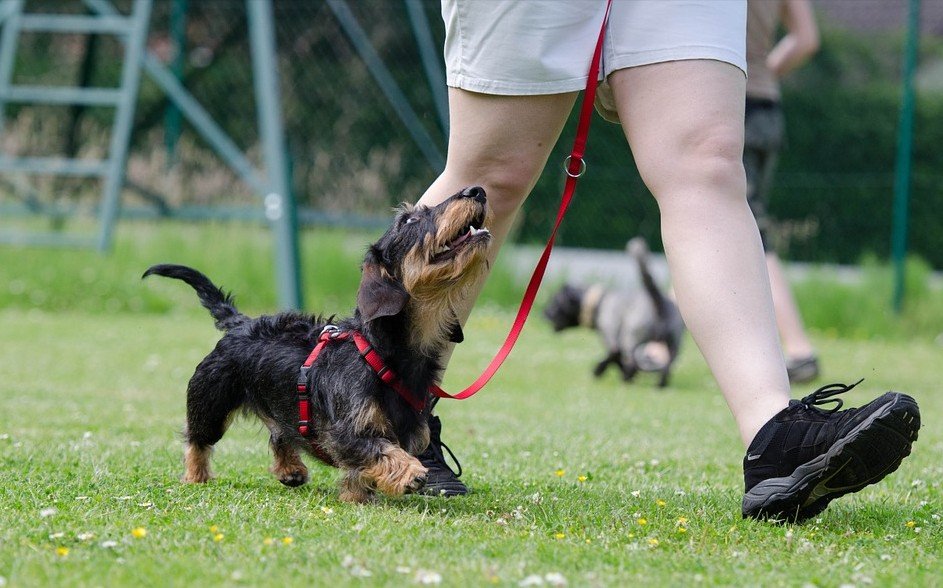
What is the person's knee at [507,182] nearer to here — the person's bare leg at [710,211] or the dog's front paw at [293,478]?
the person's bare leg at [710,211]

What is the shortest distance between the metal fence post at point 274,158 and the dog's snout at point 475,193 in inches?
230

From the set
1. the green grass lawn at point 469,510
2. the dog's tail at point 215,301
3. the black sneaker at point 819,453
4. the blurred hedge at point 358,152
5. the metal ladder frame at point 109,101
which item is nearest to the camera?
the green grass lawn at point 469,510

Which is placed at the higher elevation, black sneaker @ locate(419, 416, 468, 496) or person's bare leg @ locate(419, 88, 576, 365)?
person's bare leg @ locate(419, 88, 576, 365)

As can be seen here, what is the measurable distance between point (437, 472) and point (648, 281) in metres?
3.77

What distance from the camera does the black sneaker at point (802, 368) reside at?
6.93 metres

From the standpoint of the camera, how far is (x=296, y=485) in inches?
152

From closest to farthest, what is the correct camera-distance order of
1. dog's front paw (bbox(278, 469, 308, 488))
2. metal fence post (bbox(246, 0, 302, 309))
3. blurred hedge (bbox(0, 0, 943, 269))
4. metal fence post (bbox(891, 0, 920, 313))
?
dog's front paw (bbox(278, 469, 308, 488)) → metal fence post (bbox(246, 0, 302, 309)) → metal fence post (bbox(891, 0, 920, 313)) → blurred hedge (bbox(0, 0, 943, 269))

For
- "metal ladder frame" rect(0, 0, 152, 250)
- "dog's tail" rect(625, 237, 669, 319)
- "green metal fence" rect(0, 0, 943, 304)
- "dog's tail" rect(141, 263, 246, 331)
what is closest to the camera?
"dog's tail" rect(141, 263, 246, 331)

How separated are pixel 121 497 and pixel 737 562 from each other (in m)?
1.67

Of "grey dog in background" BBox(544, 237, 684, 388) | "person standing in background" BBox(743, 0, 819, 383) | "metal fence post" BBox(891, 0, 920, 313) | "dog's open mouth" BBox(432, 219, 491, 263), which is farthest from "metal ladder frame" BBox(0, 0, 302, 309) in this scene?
"dog's open mouth" BBox(432, 219, 491, 263)

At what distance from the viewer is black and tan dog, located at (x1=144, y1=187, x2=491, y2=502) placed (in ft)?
11.0

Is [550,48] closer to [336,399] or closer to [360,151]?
[336,399]

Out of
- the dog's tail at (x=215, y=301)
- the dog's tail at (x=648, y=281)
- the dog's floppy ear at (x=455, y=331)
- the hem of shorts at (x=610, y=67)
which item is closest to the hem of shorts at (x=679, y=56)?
the hem of shorts at (x=610, y=67)

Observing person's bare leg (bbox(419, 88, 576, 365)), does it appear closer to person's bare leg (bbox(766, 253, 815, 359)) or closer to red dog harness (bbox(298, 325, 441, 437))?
red dog harness (bbox(298, 325, 441, 437))
